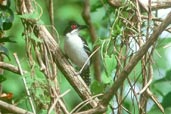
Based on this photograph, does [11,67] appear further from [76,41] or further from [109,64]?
[76,41]

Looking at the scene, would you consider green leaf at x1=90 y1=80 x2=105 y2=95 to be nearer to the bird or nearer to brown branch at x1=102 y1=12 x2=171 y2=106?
brown branch at x1=102 y1=12 x2=171 y2=106

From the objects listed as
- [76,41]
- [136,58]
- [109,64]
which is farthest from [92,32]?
[136,58]

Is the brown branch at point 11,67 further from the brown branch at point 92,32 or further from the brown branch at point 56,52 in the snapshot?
the brown branch at point 92,32

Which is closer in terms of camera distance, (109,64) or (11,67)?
(109,64)

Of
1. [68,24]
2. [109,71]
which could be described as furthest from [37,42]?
[68,24]

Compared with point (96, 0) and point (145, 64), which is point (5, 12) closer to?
point (145, 64)

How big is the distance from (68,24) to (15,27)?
43 cm

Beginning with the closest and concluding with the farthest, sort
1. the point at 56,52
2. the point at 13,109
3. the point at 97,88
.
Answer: the point at 13,109 < the point at 97,88 < the point at 56,52

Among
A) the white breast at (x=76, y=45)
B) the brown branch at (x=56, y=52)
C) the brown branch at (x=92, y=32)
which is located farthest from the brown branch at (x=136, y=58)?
the white breast at (x=76, y=45)

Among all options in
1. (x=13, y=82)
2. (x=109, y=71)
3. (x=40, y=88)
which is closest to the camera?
(x=109, y=71)

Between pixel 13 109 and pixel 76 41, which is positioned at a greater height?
pixel 13 109

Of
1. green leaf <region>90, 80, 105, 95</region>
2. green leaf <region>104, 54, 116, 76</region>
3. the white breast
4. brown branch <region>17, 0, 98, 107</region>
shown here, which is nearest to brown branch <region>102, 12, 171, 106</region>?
green leaf <region>104, 54, 116, 76</region>

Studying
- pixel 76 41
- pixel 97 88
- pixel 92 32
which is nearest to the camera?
pixel 97 88

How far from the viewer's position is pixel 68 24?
418cm
